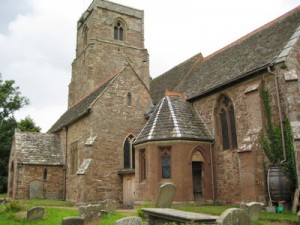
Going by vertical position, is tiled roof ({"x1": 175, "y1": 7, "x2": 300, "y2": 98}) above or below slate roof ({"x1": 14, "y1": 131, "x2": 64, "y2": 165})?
above

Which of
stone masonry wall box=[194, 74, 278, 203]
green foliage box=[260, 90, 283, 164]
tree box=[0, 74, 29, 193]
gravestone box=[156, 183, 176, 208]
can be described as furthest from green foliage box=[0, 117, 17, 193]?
green foliage box=[260, 90, 283, 164]

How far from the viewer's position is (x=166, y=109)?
71.2 feet

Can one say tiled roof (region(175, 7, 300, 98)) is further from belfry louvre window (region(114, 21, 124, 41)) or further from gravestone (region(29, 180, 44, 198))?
belfry louvre window (region(114, 21, 124, 41))

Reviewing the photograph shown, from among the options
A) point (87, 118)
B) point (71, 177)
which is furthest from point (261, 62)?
point (71, 177)

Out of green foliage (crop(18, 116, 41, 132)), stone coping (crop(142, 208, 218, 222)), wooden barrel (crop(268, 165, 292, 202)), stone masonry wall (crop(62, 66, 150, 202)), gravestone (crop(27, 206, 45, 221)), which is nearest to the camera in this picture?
stone coping (crop(142, 208, 218, 222))

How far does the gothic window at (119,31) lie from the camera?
39.3 meters

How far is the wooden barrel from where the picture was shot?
15398 mm

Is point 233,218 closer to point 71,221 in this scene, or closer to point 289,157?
point 71,221

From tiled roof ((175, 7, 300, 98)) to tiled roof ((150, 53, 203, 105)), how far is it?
157 cm

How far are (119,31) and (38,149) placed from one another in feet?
55.7

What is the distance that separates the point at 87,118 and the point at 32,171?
25.7 ft

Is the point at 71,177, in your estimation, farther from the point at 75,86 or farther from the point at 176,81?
the point at 75,86

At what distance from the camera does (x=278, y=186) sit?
50.6 ft

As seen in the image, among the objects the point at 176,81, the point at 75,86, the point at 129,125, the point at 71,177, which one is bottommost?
the point at 71,177
